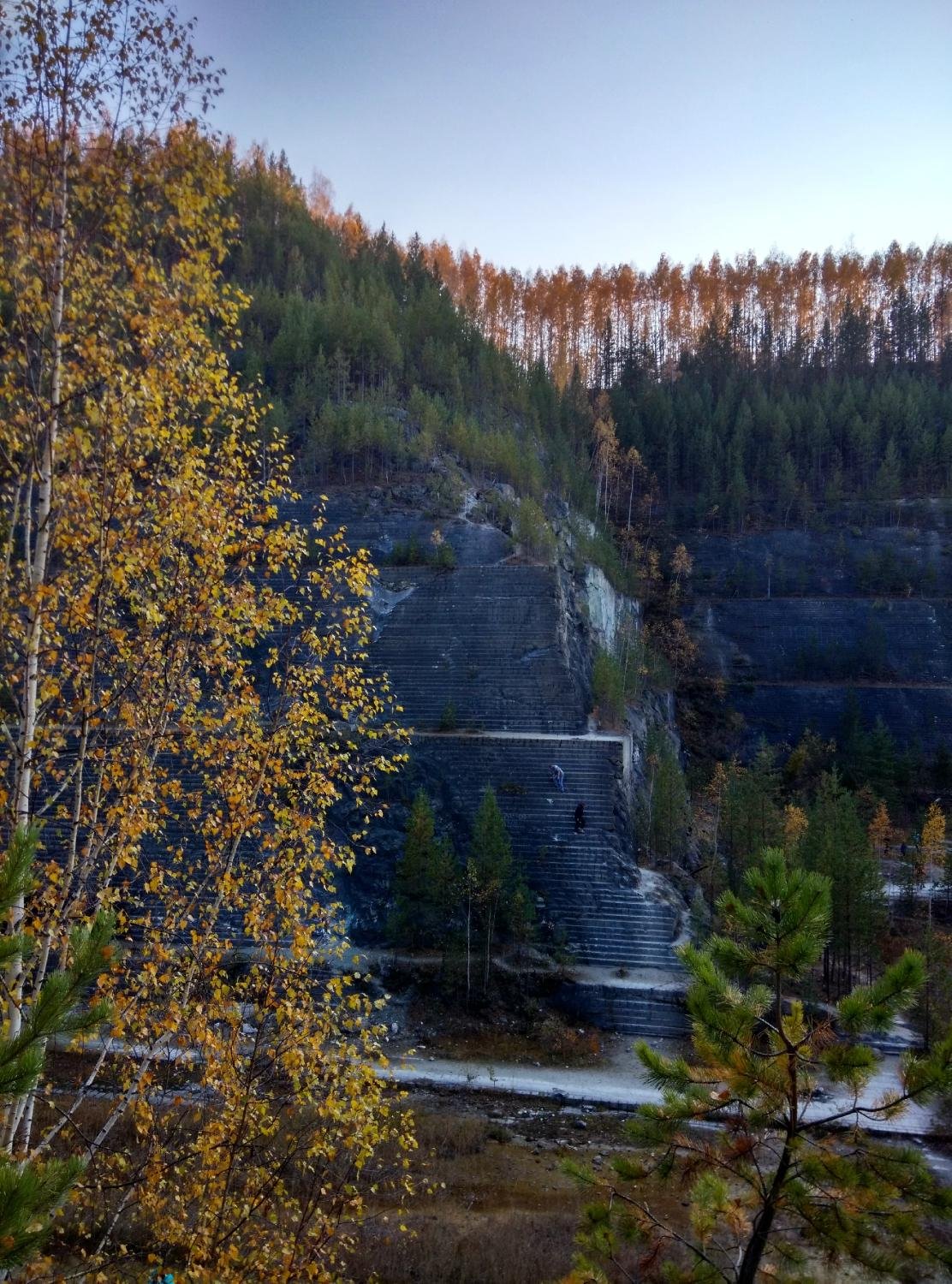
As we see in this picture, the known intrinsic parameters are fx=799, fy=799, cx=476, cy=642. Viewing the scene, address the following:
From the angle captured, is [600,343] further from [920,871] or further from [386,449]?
[920,871]

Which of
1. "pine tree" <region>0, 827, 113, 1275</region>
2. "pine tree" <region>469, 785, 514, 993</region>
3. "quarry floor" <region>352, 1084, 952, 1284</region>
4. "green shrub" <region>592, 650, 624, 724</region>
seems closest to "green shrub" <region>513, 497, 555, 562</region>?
"green shrub" <region>592, 650, 624, 724</region>

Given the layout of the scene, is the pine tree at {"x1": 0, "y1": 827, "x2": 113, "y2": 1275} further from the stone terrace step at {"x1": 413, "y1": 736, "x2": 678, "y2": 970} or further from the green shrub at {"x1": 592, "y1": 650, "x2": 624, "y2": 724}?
the green shrub at {"x1": 592, "y1": 650, "x2": 624, "y2": 724}

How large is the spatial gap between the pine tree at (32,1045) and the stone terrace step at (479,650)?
68.0 ft

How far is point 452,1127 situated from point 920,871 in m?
17.8

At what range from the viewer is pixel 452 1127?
11367 millimetres

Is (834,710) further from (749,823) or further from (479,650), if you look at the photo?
(479,650)

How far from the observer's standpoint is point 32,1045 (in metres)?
2.21

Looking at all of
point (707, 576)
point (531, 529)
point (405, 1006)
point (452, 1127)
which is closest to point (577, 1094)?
point (452, 1127)

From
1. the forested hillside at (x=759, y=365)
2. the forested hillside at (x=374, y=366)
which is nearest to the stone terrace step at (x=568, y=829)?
the forested hillside at (x=374, y=366)

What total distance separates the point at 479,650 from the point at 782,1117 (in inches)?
864

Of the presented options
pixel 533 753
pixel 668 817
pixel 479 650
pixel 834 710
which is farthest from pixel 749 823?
pixel 834 710

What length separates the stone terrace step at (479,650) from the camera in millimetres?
23688

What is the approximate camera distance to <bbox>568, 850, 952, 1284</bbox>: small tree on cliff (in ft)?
11.5

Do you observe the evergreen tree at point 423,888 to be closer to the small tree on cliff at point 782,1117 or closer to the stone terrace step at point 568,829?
the stone terrace step at point 568,829
